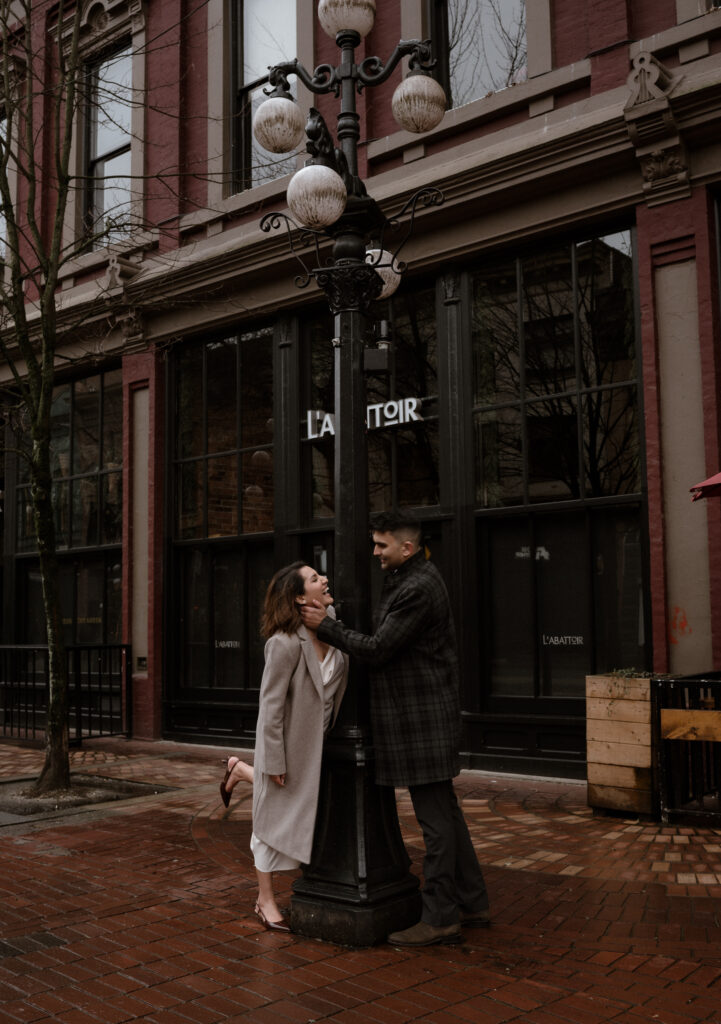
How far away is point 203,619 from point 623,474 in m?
5.80

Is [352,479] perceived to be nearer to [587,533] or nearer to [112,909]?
[112,909]

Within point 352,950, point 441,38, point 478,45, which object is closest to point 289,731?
point 352,950

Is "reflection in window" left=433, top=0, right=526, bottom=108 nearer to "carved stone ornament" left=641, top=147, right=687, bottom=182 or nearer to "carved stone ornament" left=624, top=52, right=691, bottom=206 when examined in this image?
"carved stone ornament" left=624, top=52, right=691, bottom=206

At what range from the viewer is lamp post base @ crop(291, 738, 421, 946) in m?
4.64

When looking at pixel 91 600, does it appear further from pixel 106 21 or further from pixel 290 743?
pixel 290 743

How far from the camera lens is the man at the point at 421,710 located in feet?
15.0

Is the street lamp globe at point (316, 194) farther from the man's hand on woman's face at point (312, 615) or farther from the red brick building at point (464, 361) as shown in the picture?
the red brick building at point (464, 361)

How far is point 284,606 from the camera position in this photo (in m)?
4.89

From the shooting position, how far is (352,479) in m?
5.05

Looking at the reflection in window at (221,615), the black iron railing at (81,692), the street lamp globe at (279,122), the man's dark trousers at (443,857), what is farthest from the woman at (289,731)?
the black iron railing at (81,692)

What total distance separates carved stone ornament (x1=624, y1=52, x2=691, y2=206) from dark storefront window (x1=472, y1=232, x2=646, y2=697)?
0.67 m

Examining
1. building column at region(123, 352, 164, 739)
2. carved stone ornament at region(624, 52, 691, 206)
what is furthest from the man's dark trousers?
building column at region(123, 352, 164, 739)

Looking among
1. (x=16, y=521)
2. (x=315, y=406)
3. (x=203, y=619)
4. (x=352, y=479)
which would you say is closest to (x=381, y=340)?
(x=352, y=479)

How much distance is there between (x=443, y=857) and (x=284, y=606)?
1.40 m
